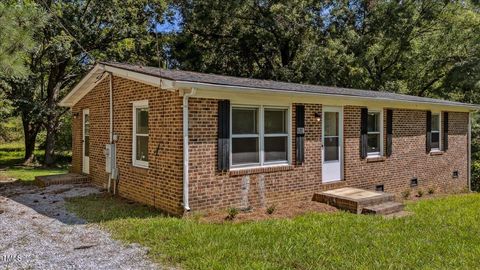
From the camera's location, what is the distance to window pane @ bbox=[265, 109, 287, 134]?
8466 mm

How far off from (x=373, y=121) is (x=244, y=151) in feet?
16.2

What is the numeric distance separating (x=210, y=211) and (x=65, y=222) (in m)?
2.64

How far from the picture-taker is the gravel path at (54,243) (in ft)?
15.6

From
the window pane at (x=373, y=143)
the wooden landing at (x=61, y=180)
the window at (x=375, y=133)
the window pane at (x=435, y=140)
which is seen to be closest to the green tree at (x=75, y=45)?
the wooden landing at (x=61, y=180)

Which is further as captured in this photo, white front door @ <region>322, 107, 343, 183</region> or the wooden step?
white front door @ <region>322, 107, 343, 183</region>

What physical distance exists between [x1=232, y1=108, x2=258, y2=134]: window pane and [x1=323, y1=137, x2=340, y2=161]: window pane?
2420 millimetres

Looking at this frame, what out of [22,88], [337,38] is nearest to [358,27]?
[337,38]

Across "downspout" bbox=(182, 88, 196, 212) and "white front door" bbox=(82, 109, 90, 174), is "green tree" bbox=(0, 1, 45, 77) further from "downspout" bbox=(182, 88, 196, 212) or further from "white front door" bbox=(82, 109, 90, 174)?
"downspout" bbox=(182, 88, 196, 212)

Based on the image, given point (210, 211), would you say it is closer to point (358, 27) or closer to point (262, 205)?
point (262, 205)

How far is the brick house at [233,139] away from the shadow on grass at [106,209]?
284 mm

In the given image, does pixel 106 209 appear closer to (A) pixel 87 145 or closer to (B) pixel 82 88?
(A) pixel 87 145

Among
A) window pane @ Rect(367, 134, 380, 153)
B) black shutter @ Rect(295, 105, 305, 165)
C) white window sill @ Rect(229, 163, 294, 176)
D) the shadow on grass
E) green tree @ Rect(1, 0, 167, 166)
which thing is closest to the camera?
the shadow on grass

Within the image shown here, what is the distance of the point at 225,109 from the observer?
7.56 m

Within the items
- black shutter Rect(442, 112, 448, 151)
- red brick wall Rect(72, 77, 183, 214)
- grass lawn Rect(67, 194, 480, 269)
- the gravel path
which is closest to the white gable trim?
red brick wall Rect(72, 77, 183, 214)
